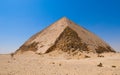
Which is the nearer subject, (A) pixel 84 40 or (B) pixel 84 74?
(B) pixel 84 74

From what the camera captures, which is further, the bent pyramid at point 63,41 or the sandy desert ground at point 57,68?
the bent pyramid at point 63,41

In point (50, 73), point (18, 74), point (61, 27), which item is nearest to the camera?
point (18, 74)

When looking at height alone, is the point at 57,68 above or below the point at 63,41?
below

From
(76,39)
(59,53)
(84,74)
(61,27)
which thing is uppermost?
(61,27)

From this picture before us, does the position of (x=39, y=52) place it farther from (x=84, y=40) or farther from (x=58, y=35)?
(x=84, y=40)

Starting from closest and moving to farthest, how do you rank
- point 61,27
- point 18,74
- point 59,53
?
point 18,74
point 59,53
point 61,27

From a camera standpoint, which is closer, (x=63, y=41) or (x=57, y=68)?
(x=57, y=68)

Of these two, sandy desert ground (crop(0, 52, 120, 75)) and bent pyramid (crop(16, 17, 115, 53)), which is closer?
sandy desert ground (crop(0, 52, 120, 75))

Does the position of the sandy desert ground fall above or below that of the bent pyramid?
below

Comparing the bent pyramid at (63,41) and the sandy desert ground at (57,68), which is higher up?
the bent pyramid at (63,41)

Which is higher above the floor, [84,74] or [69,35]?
[69,35]

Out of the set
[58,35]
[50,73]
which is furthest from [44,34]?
[50,73]
